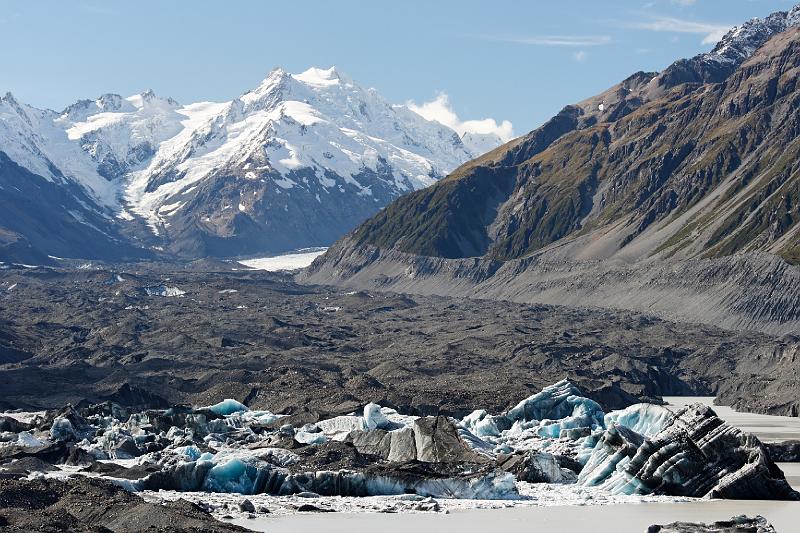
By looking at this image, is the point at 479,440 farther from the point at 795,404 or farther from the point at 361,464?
the point at 795,404

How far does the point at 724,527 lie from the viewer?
44.8 metres

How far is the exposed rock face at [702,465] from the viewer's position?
2210 inches

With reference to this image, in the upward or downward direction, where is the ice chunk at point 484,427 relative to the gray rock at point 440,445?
downward

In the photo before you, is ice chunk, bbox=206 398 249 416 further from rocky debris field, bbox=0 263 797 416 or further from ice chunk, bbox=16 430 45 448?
ice chunk, bbox=16 430 45 448

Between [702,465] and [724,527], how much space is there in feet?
40.9

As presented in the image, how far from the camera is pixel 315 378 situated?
4978 inches

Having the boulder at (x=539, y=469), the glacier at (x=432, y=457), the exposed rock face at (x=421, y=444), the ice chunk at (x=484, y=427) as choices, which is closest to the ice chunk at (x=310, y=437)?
the glacier at (x=432, y=457)

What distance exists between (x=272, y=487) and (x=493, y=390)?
60.6 metres

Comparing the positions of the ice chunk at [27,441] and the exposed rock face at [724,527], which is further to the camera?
the ice chunk at [27,441]

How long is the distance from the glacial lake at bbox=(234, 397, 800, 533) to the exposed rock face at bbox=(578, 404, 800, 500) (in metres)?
0.98

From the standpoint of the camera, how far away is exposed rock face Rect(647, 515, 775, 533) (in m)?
44.2

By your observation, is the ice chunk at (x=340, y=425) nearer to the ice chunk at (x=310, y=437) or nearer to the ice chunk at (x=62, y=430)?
the ice chunk at (x=310, y=437)

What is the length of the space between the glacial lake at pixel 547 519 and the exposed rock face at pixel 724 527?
2.65m

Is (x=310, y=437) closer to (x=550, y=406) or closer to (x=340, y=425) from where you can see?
(x=340, y=425)
